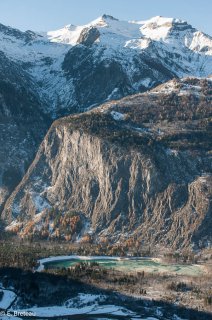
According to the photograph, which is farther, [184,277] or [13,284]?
[184,277]

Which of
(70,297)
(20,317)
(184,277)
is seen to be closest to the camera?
(20,317)

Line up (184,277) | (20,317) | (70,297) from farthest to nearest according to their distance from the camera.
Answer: (184,277)
(70,297)
(20,317)

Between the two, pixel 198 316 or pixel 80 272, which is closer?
pixel 198 316

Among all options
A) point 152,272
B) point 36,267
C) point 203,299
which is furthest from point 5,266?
point 203,299

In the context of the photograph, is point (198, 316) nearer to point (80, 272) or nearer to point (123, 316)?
point (123, 316)

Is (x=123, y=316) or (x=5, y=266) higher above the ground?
(x=5, y=266)

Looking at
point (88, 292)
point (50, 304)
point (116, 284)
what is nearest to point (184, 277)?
point (116, 284)

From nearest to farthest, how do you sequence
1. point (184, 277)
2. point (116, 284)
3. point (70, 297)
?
point (70, 297), point (116, 284), point (184, 277)

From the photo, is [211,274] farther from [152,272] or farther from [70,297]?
[70,297]

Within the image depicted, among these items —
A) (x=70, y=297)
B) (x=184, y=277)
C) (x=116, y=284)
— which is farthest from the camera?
Result: (x=184, y=277)
